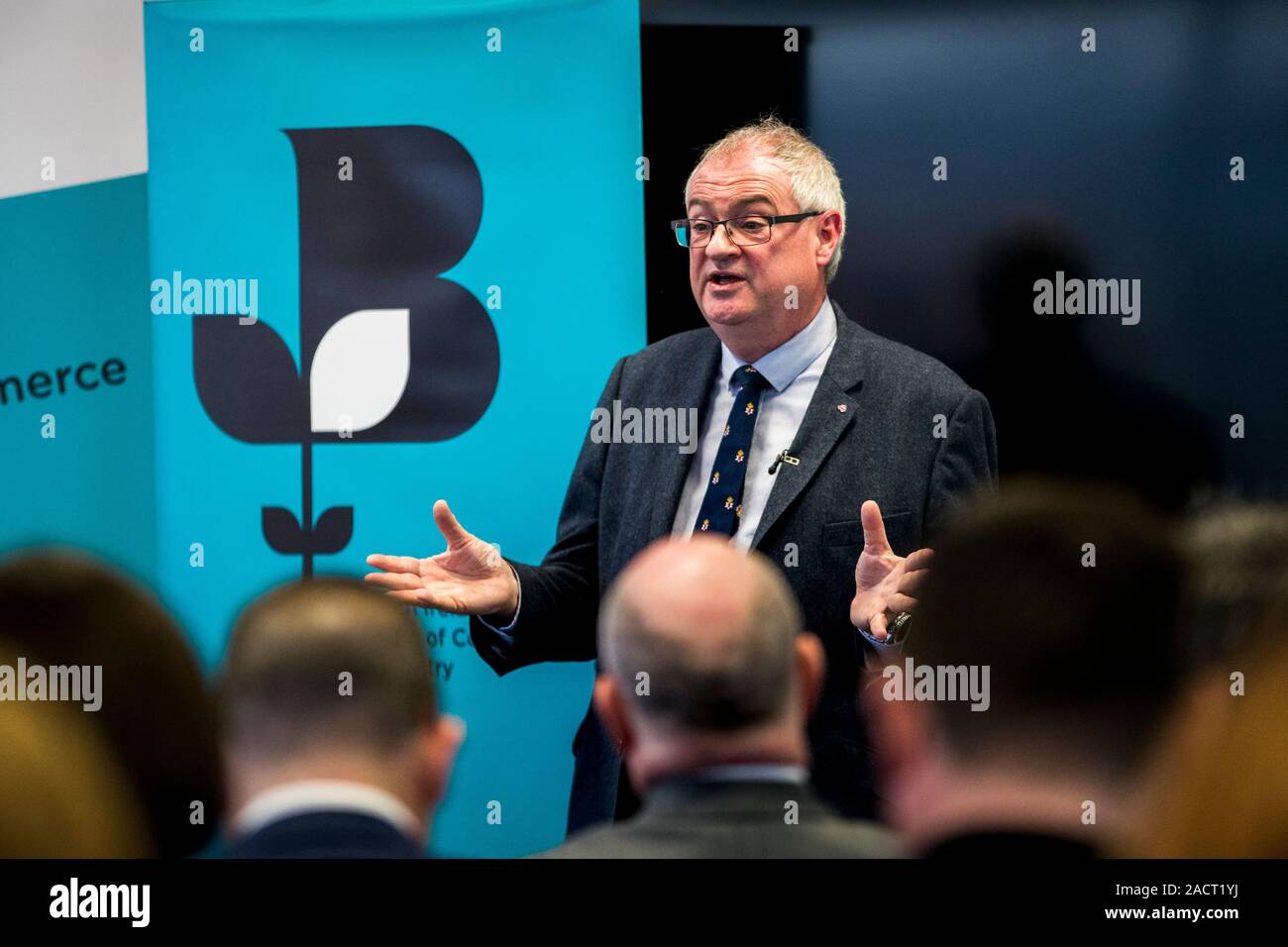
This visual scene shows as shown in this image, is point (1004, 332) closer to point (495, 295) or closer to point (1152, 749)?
point (495, 295)

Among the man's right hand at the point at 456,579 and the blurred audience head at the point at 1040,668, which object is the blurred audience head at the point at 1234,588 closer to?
the blurred audience head at the point at 1040,668

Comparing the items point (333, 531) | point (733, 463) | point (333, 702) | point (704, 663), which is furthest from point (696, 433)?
point (333, 702)

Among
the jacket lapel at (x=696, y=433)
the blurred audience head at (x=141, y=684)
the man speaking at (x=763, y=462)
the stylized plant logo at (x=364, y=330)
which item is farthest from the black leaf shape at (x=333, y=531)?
the blurred audience head at (x=141, y=684)

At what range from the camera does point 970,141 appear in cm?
347

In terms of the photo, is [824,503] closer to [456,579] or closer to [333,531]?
[456,579]

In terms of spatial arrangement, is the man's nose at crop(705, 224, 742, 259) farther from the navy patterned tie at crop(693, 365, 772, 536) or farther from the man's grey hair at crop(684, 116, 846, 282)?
the navy patterned tie at crop(693, 365, 772, 536)

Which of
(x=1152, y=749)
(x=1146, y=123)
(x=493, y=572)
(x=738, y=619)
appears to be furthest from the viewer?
(x=1146, y=123)

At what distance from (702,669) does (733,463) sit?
1382 mm

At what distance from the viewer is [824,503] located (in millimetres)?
3105

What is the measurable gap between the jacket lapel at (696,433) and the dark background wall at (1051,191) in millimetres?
225

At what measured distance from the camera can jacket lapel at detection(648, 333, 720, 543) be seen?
319 centimetres

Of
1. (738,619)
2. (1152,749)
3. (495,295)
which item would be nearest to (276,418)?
(495,295)

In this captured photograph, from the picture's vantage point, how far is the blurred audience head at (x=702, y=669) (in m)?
1.82
